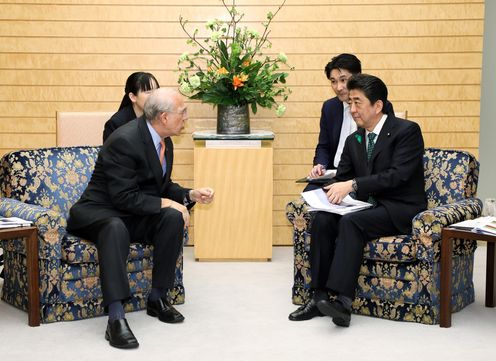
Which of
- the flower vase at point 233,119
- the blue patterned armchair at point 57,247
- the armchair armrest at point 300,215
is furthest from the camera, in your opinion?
the flower vase at point 233,119

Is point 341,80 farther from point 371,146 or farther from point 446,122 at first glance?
point 446,122

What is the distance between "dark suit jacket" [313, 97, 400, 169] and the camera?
5590 millimetres

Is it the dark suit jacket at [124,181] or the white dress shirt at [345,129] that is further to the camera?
the white dress shirt at [345,129]

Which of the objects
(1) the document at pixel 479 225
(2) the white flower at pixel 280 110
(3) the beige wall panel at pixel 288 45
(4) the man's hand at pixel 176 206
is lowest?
(1) the document at pixel 479 225

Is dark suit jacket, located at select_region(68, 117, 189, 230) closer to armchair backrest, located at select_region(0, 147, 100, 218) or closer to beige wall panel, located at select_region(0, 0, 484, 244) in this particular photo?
armchair backrest, located at select_region(0, 147, 100, 218)

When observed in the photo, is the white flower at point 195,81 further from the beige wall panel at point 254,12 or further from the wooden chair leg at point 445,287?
the wooden chair leg at point 445,287

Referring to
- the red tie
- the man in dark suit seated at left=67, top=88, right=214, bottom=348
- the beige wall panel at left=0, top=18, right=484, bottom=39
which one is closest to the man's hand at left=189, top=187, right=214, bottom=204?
the man in dark suit seated at left=67, top=88, right=214, bottom=348

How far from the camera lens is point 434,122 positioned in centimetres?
661

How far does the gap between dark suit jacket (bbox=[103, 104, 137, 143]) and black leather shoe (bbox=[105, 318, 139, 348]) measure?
1516 mm

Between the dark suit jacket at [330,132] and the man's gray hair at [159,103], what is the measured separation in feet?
4.45

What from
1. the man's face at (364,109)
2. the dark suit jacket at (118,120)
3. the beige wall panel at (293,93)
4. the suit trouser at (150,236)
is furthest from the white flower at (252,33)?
the suit trouser at (150,236)

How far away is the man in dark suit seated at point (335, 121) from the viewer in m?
5.46

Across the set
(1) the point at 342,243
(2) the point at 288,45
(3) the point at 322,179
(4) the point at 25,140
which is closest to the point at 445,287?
(1) the point at 342,243

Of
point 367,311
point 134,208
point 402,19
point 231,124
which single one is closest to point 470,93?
point 402,19
